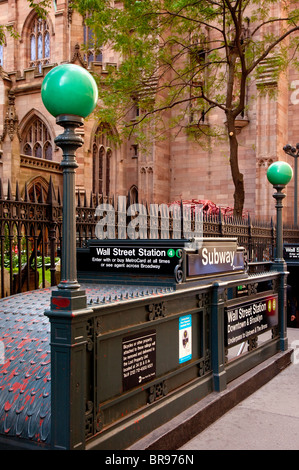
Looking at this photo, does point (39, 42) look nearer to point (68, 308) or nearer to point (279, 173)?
point (279, 173)

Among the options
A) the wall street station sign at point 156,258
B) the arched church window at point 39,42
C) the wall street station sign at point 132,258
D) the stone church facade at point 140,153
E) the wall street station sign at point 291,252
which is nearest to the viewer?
the wall street station sign at point 156,258

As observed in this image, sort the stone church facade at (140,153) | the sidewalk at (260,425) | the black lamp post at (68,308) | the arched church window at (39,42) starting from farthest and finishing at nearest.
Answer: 1. the arched church window at (39,42)
2. the stone church facade at (140,153)
3. the sidewalk at (260,425)
4. the black lamp post at (68,308)

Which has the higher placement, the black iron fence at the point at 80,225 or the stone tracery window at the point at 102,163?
the stone tracery window at the point at 102,163

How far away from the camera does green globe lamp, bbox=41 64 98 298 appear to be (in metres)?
2.82

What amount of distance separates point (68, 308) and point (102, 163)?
965 inches

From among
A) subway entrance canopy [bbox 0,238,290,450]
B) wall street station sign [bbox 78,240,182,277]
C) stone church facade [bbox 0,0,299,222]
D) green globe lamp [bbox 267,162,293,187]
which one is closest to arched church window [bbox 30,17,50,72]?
stone church facade [bbox 0,0,299,222]

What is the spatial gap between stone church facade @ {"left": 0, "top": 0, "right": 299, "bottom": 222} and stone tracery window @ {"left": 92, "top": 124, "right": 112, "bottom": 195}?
6cm

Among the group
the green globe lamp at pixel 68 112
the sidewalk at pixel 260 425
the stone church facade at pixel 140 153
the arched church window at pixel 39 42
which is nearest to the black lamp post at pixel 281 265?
the sidewalk at pixel 260 425

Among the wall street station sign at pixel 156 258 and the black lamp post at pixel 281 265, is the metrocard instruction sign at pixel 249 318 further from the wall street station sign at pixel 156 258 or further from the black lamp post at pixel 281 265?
the wall street station sign at pixel 156 258

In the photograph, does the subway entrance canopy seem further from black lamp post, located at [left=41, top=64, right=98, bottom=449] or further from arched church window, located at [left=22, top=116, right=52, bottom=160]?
arched church window, located at [left=22, top=116, right=52, bottom=160]

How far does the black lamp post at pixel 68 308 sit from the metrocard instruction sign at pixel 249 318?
2.39 m

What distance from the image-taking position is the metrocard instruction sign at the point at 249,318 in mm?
4984

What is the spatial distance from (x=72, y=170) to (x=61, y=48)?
30163 mm
